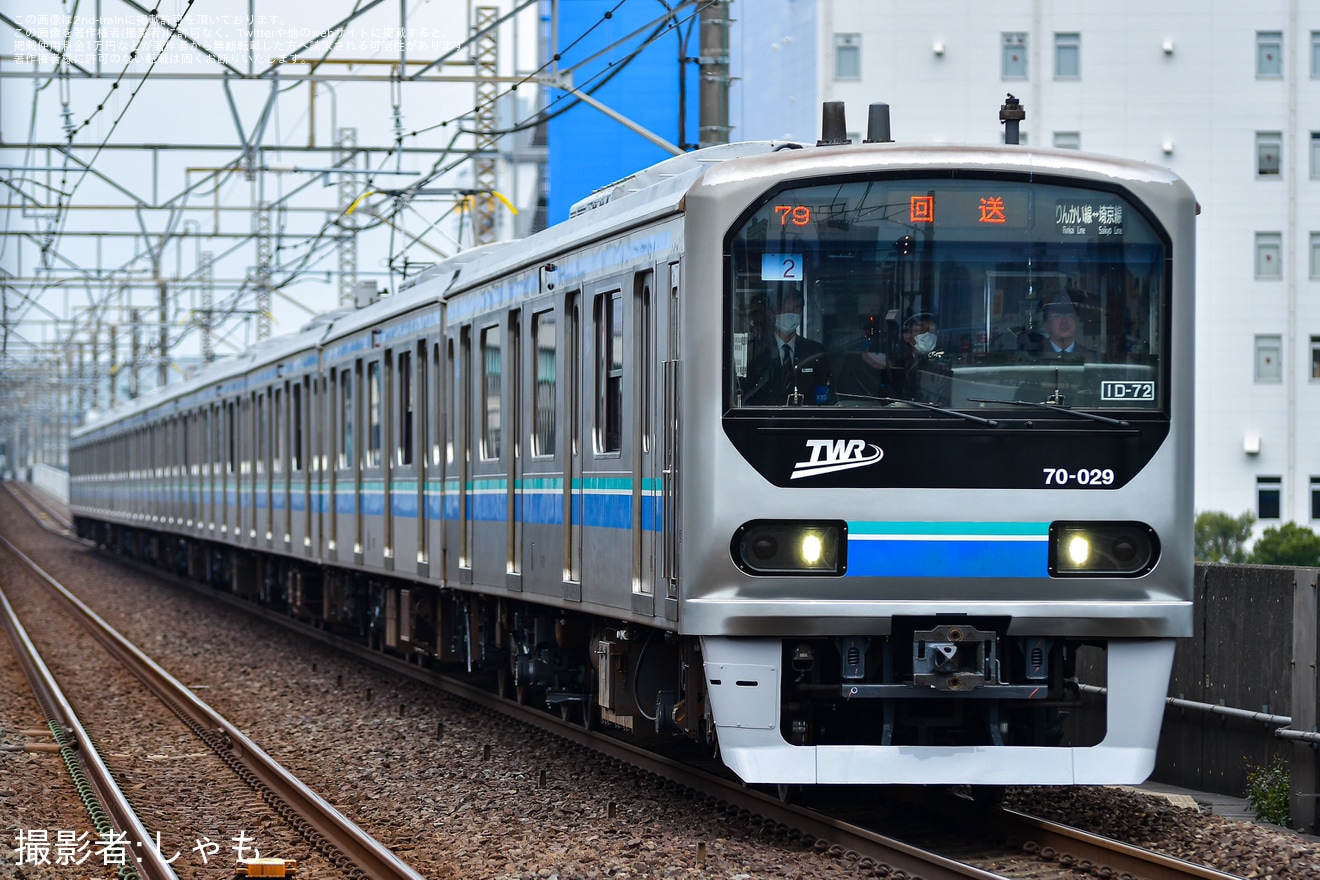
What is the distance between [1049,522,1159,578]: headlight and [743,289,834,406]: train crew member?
1.12 metres

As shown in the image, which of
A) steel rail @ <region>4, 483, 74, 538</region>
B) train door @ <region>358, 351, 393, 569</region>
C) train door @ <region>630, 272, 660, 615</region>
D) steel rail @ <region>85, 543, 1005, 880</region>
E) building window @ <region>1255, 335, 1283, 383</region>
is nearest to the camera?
steel rail @ <region>85, 543, 1005, 880</region>

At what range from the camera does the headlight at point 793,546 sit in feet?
26.1

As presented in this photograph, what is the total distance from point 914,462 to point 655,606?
4.48ft

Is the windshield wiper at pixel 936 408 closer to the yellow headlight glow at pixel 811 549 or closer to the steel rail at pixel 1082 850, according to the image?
the yellow headlight glow at pixel 811 549

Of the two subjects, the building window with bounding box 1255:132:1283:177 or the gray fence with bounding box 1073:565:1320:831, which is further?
the building window with bounding box 1255:132:1283:177

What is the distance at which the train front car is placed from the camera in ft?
26.0

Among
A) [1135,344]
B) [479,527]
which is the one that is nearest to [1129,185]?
[1135,344]

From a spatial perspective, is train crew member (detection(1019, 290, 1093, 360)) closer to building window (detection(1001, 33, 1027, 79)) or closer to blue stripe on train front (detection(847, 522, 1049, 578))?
blue stripe on train front (detection(847, 522, 1049, 578))

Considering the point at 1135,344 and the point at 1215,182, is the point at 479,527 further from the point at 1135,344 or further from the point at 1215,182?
Answer: the point at 1215,182

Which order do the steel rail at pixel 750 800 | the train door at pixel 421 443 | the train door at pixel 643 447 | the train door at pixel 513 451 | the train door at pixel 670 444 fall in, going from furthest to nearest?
the train door at pixel 421 443, the train door at pixel 513 451, the train door at pixel 643 447, the train door at pixel 670 444, the steel rail at pixel 750 800

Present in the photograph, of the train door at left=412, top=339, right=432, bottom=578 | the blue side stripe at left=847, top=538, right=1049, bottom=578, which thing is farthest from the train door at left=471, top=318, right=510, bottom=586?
the blue side stripe at left=847, top=538, right=1049, bottom=578

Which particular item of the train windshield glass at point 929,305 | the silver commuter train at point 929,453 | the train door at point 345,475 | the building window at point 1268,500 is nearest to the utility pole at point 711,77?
the train door at point 345,475

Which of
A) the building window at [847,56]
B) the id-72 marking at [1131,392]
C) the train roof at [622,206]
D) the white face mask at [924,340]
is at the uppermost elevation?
the building window at [847,56]

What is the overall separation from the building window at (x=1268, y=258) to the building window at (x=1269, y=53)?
363cm
